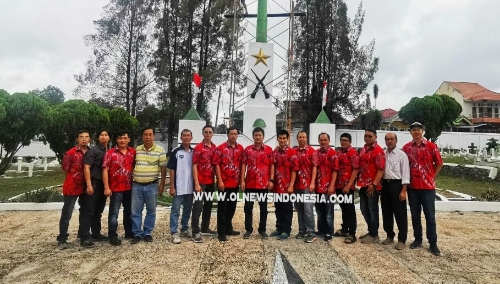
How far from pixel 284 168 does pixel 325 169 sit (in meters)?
0.52

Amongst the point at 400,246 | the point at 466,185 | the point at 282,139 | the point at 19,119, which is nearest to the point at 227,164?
the point at 282,139

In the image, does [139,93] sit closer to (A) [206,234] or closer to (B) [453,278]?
(A) [206,234]

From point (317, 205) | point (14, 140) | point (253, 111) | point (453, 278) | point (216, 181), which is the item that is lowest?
point (453, 278)

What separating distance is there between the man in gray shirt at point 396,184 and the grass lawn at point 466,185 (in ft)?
18.2

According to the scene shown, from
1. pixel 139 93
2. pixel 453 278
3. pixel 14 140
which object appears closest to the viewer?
pixel 453 278

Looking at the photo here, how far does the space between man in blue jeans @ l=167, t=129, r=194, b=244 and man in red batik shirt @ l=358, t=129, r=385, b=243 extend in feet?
7.07

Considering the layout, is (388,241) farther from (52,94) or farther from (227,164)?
(52,94)

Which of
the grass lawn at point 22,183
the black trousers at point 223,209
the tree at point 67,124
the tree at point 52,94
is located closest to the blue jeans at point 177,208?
the black trousers at point 223,209

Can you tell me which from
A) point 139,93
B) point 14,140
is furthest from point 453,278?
point 139,93

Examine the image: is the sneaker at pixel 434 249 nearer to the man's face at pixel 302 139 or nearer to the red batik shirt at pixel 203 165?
the man's face at pixel 302 139

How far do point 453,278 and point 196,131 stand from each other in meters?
8.01

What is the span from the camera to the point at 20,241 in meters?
4.37

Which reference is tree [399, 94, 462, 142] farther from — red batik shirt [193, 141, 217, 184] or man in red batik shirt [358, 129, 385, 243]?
red batik shirt [193, 141, 217, 184]

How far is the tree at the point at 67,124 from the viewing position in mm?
10578
